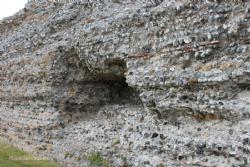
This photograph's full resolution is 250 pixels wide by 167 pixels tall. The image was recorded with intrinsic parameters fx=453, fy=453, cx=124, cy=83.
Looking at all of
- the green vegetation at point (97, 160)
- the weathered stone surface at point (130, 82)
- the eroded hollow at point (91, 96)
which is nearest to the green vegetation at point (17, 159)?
the weathered stone surface at point (130, 82)

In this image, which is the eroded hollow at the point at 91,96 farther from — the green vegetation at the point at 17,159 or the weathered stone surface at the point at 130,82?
the green vegetation at the point at 17,159

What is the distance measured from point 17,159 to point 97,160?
455 centimetres

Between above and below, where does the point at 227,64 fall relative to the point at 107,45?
below

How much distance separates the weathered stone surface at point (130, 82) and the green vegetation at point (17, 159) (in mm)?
561

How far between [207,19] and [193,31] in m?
0.55

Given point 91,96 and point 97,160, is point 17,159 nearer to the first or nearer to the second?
point 91,96

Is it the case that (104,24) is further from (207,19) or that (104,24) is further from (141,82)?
(207,19)

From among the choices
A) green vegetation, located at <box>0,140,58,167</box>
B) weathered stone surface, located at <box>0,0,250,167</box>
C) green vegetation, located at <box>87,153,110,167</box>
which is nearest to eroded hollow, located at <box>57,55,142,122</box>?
weathered stone surface, located at <box>0,0,250,167</box>

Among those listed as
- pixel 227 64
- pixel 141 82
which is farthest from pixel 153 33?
pixel 227 64

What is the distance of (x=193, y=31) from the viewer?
1308 centimetres

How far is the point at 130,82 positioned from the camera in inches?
619

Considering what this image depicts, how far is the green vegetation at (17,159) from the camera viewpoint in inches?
710

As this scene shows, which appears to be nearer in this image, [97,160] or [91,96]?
[97,160]

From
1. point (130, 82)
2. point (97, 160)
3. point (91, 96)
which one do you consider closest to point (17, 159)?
point (91, 96)
